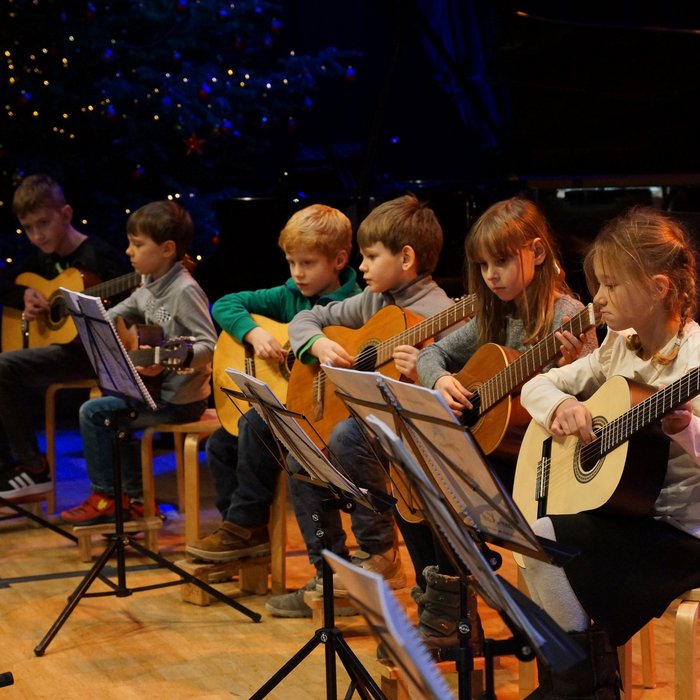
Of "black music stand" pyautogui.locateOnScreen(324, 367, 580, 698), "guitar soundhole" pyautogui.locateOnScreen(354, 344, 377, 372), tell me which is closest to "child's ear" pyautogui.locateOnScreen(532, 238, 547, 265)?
"guitar soundhole" pyautogui.locateOnScreen(354, 344, 377, 372)

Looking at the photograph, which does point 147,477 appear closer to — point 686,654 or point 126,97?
point 686,654

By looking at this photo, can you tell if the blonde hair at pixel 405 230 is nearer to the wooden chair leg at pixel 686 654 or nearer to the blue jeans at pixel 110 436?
the blue jeans at pixel 110 436

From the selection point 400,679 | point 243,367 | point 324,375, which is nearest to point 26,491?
point 243,367

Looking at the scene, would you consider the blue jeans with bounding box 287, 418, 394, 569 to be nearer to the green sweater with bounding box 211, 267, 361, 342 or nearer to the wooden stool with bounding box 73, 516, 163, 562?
the green sweater with bounding box 211, 267, 361, 342

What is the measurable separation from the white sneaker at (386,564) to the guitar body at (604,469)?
34.4 inches

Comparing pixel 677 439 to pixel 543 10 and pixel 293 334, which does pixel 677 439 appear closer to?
pixel 293 334

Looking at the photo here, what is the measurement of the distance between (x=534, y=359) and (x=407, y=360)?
527 millimetres

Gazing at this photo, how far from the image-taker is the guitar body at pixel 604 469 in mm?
2287

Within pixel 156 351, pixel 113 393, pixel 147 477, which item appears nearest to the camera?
pixel 113 393

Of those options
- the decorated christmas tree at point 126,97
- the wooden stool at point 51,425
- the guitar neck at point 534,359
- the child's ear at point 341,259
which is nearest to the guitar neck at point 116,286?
the wooden stool at point 51,425

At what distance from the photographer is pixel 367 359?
136 inches

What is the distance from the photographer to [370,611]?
1.38 metres

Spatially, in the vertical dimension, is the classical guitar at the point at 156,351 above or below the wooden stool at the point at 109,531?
above

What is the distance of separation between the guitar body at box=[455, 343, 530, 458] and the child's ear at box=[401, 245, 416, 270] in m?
0.61
